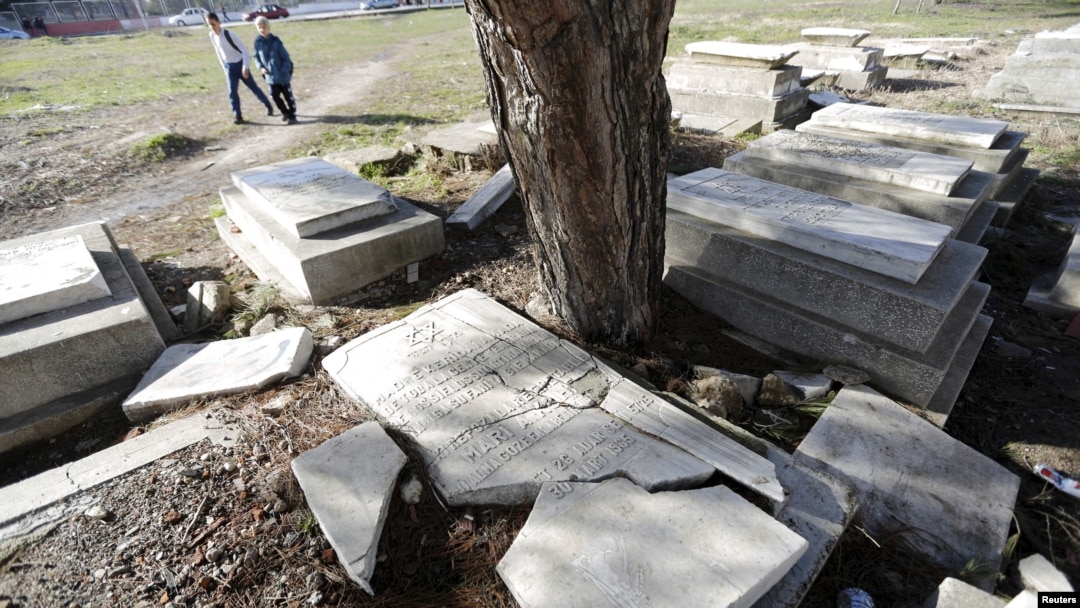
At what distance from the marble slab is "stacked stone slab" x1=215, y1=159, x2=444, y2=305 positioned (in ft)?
12.3

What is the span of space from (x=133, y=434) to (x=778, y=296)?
11.6 feet

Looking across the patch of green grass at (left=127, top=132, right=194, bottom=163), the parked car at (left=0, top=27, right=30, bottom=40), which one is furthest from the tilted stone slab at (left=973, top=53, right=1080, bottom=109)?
the parked car at (left=0, top=27, right=30, bottom=40)

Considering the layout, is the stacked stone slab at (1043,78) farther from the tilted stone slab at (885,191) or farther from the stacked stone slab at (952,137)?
the tilted stone slab at (885,191)

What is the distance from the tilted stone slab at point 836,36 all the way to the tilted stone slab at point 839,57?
21cm

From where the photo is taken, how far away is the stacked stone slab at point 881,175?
3.44 m

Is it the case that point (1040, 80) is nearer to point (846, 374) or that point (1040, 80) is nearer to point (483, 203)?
point (846, 374)

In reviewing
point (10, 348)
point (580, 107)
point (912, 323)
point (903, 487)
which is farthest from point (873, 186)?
point (10, 348)

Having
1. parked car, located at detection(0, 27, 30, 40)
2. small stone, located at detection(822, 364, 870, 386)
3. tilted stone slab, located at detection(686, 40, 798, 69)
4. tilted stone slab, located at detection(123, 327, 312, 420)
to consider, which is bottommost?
small stone, located at detection(822, 364, 870, 386)

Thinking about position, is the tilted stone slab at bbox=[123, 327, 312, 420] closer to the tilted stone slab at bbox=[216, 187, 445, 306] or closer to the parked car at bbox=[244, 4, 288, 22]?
the tilted stone slab at bbox=[216, 187, 445, 306]

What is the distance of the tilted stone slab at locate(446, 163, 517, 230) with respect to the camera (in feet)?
14.1

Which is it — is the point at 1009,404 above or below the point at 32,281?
below

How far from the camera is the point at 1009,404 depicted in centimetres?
270

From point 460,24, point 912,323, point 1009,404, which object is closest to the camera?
point 912,323

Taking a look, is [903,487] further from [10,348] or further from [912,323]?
[10,348]
